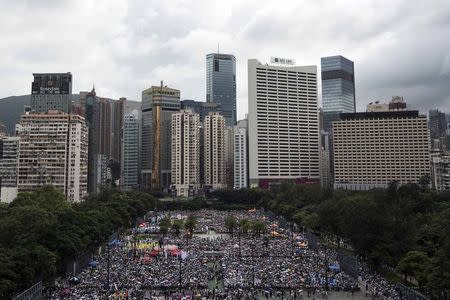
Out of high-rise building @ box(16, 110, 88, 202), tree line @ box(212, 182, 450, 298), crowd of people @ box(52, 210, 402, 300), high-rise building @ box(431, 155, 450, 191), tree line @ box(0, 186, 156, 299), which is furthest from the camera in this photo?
high-rise building @ box(431, 155, 450, 191)

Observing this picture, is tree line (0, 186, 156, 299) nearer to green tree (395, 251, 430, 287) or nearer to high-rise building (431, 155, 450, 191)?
green tree (395, 251, 430, 287)

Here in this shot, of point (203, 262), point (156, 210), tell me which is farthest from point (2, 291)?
point (156, 210)

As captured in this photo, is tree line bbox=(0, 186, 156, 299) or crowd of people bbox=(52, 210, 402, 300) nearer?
tree line bbox=(0, 186, 156, 299)

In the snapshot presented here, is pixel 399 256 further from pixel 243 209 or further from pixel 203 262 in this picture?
pixel 243 209

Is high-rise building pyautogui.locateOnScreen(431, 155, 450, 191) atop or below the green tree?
atop

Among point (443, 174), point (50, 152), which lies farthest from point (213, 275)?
point (443, 174)

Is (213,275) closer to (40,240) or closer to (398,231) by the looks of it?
(40,240)

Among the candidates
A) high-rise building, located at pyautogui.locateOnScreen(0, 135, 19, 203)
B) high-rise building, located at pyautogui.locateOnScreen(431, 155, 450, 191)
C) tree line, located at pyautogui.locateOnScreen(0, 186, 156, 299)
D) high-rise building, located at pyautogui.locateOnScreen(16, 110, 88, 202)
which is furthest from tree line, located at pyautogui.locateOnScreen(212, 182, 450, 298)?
high-rise building, located at pyautogui.locateOnScreen(0, 135, 19, 203)
